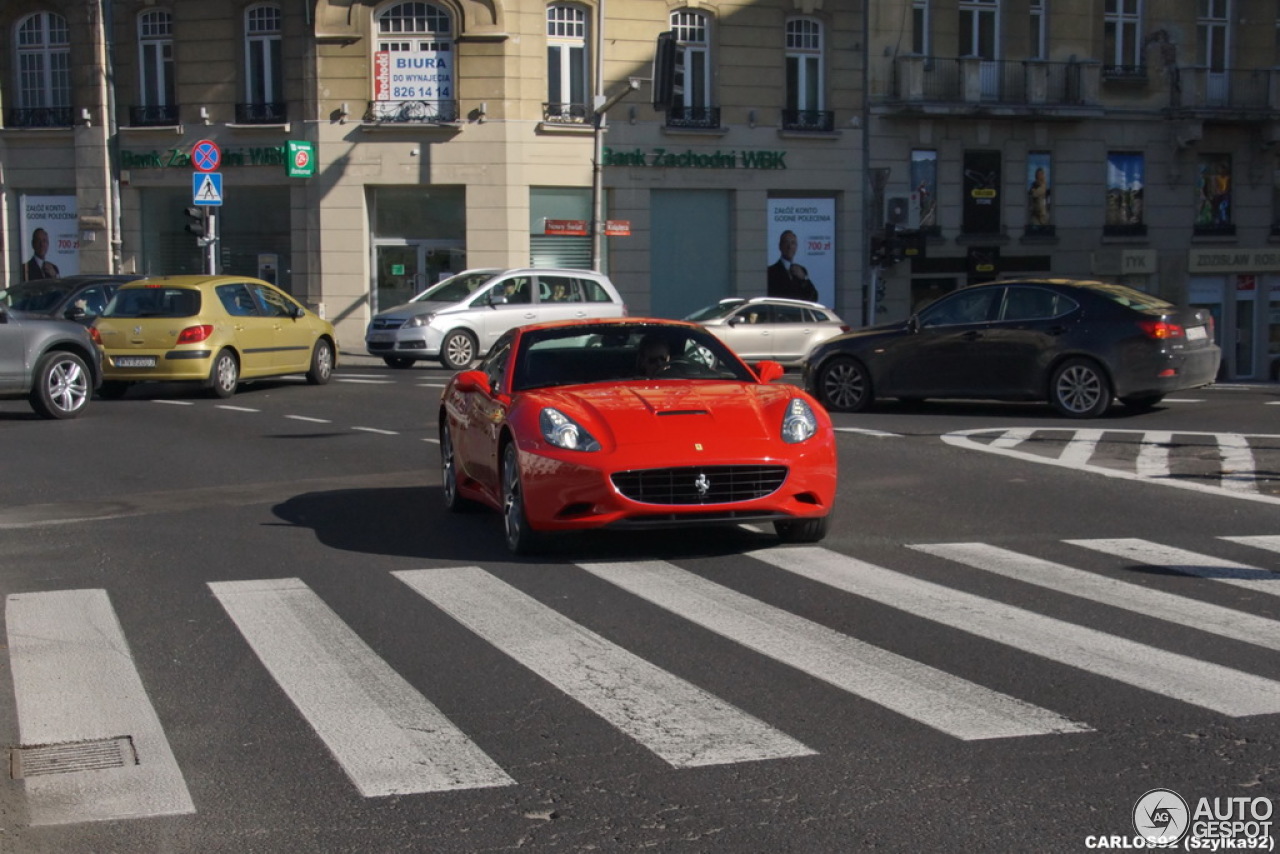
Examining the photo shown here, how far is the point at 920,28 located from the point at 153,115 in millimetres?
18094

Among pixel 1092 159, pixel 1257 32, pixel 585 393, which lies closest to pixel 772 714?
pixel 585 393

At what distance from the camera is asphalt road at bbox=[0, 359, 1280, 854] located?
4.87m

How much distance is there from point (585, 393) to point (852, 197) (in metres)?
30.1

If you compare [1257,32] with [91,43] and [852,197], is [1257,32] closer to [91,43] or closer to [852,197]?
[852,197]

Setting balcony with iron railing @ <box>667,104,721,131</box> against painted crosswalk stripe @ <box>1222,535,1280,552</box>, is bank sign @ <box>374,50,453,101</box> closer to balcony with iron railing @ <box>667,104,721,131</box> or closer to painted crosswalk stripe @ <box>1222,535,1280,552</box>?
balcony with iron railing @ <box>667,104,721,131</box>

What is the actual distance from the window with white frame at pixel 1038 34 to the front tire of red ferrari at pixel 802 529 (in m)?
32.0

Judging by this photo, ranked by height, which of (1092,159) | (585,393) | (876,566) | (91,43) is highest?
(91,43)

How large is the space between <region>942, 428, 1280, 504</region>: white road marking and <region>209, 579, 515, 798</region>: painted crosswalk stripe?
6823mm

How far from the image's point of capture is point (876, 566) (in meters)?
8.88

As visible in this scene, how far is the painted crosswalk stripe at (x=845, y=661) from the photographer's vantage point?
5719mm

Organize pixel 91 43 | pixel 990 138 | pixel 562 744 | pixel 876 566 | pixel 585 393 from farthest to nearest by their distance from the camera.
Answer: pixel 990 138 → pixel 91 43 → pixel 585 393 → pixel 876 566 → pixel 562 744

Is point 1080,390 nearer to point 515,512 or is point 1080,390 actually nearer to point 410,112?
point 515,512

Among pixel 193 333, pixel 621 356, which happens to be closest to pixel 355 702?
pixel 621 356
